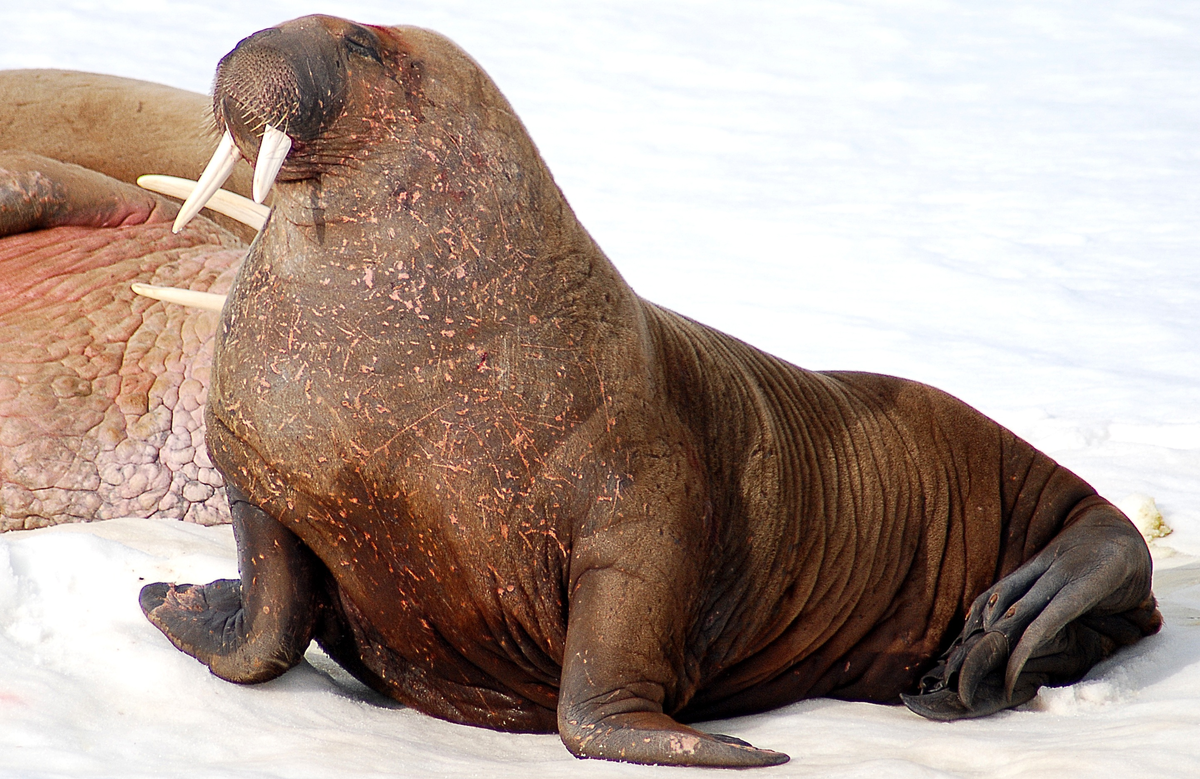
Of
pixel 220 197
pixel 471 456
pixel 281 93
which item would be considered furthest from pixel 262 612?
pixel 220 197

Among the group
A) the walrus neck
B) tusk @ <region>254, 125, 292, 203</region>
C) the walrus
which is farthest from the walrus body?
tusk @ <region>254, 125, 292, 203</region>

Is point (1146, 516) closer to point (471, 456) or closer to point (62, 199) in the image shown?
point (471, 456)

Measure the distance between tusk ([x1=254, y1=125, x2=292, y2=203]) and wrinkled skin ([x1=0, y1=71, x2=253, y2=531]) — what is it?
2.18 metres

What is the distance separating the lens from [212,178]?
111 inches

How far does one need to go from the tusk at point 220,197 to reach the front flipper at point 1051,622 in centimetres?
243

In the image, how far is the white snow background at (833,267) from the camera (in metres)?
2.82

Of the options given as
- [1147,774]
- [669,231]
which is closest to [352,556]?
[1147,774]

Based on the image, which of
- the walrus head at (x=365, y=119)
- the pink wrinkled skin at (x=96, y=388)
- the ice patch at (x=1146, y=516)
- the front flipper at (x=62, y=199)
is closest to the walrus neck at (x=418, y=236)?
the walrus head at (x=365, y=119)

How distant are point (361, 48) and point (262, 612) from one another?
1.22 meters

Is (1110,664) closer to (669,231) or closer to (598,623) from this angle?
(598,623)

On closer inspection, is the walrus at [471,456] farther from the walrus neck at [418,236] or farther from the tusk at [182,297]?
the tusk at [182,297]

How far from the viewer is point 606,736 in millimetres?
2744

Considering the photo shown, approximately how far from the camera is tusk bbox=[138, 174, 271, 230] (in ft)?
14.7

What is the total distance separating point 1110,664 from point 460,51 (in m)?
2.18
